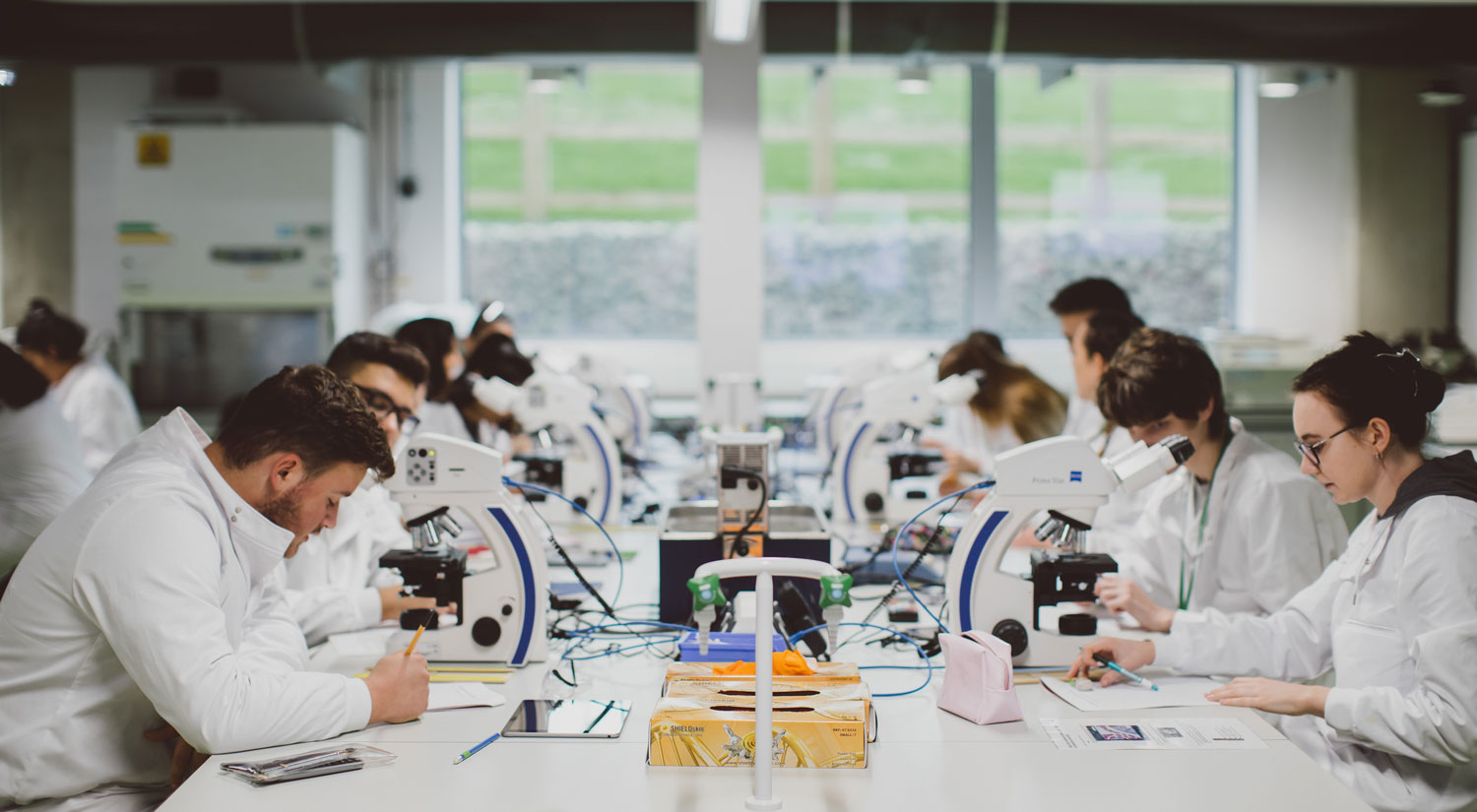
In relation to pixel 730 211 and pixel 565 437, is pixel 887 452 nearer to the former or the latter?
pixel 565 437

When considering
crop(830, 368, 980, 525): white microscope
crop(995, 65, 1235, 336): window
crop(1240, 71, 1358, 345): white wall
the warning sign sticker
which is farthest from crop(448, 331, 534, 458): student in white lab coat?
crop(1240, 71, 1358, 345): white wall

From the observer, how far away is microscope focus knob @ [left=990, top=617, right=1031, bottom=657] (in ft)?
6.82

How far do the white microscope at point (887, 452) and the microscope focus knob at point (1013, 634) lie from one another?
4.84 ft

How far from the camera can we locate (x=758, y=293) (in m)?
5.75

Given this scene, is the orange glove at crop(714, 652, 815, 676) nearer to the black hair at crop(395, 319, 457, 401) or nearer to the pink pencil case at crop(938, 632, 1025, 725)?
the pink pencil case at crop(938, 632, 1025, 725)

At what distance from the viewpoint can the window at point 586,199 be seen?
732 cm

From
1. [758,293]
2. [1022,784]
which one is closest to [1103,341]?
[1022,784]

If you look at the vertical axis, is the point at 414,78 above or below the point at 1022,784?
above

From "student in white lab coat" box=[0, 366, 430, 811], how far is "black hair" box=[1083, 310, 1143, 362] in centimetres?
221

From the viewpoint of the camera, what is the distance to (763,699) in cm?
146

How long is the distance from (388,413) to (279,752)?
3.95ft

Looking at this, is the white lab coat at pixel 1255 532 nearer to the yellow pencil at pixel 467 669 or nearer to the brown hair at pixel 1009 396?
the yellow pencil at pixel 467 669

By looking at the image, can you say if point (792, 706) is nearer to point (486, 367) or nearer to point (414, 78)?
point (486, 367)

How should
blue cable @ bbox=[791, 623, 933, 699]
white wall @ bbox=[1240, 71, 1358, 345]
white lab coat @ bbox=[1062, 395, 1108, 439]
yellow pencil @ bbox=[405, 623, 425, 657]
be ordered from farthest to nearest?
white wall @ bbox=[1240, 71, 1358, 345] < white lab coat @ bbox=[1062, 395, 1108, 439] < blue cable @ bbox=[791, 623, 933, 699] < yellow pencil @ bbox=[405, 623, 425, 657]
